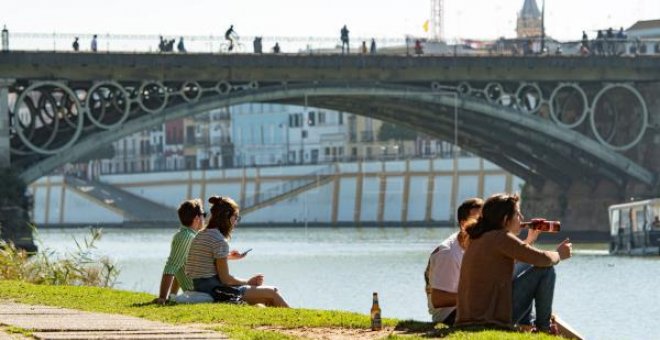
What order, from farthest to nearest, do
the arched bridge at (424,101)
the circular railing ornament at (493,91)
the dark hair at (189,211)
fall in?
the circular railing ornament at (493,91) → the arched bridge at (424,101) → the dark hair at (189,211)

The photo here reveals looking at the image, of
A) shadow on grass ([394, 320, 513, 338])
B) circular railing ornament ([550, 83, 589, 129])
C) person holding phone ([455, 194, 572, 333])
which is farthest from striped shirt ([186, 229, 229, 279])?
circular railing ornament ([550, 83, 589, 129])

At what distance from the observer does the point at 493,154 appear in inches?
A: 3423

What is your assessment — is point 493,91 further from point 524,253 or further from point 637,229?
A: point 524,253

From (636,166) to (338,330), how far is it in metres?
60.1

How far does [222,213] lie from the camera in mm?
22531

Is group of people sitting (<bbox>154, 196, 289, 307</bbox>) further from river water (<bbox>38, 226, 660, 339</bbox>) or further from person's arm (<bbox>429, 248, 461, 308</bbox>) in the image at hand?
river water (<bbox>38, 226, 660, 339</bbox>)

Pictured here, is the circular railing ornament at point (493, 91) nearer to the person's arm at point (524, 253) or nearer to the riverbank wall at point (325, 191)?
the riverbank wall at point (325, 191)

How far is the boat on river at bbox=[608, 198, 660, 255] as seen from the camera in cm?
6281

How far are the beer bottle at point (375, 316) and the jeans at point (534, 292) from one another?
1378 millimetres

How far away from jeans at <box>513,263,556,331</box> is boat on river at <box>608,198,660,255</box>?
4459 centimetres

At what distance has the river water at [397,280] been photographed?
3581 centimetres

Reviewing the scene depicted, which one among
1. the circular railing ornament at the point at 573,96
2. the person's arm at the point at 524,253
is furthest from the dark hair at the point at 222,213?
the circular railing ornament at the point at 573,96

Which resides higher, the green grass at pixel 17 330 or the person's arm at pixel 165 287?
the green grass at pixel 17 330

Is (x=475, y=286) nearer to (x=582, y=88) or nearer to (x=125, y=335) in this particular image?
(x=125, y=335)
